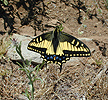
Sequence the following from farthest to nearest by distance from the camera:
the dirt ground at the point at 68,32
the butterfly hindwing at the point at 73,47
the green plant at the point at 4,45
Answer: the green plant at the point at 4,45 → the dirt ground at the point at 68,32 → the butterfly hindwing at the point at 73,47

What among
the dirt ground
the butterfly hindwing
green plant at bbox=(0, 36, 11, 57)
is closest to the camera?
the butterfly hindwing

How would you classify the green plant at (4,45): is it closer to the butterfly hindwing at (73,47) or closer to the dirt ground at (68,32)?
the dirt ground at (68,32)

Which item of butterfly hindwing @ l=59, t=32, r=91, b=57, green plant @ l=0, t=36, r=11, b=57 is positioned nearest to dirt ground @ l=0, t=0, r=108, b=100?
green plant @ l=0, t=36, r=11, b=57

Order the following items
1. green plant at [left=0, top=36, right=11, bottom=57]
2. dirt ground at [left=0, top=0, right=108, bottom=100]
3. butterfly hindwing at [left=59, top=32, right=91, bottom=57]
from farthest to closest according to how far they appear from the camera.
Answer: green plant at [left=0, top=36, right=11, bottom=57]
dirt ground at [left=0, top=0, right=108, bottom=100]
butterfly hindwing at [left=59, top=32, right=91, bottom=57]

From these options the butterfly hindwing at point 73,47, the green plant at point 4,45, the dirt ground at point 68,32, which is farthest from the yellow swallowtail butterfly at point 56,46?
the green plant at point 4,45

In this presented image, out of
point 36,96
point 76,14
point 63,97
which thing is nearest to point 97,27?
point 76,14

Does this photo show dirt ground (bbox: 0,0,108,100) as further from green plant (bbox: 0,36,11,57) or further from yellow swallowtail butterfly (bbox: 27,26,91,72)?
yellow swallowtail butterfly (bbox: 27,26,91,72)

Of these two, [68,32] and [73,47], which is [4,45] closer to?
[73,47]
